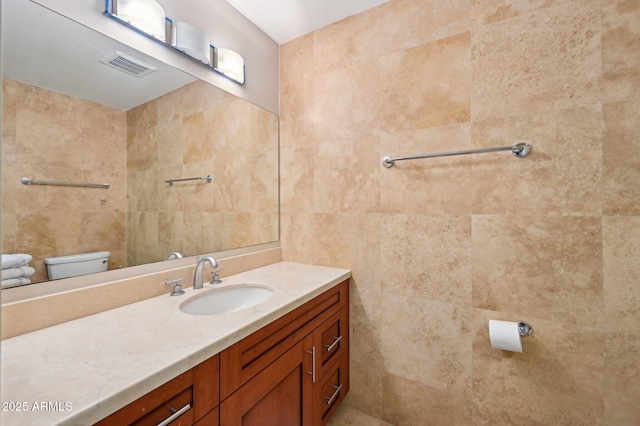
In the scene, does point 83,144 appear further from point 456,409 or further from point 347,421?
point 456,409

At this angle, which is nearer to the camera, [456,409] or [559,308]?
[559,308]

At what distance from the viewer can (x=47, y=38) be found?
110cm

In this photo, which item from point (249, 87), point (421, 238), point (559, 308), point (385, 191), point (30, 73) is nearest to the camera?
point (30, 73)

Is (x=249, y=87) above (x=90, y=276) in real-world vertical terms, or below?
above

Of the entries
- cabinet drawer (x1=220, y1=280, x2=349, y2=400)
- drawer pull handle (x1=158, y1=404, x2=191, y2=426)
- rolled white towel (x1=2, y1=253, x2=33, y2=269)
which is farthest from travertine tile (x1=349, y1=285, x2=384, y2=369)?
rolled white towel (x1=2, y1=253, x2=33, y2=269)

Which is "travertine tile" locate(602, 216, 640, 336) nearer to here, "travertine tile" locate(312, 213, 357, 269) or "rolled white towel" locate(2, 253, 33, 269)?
"travertine tile" locate(312, 213, 357, 269)

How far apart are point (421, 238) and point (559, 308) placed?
24.8 inches

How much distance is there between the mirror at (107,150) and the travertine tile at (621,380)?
180 centimetres

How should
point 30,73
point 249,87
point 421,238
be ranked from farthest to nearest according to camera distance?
point 249,87 → point 421,238 → point 30,73

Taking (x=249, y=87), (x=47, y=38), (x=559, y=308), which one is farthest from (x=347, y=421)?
(x=47, y=38)

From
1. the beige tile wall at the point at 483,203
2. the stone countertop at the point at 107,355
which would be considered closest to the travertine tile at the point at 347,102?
the beige tile wall at the point at 483,203

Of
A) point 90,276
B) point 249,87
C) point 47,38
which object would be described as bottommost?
point 90,276

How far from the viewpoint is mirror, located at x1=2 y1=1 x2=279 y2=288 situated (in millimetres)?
1043

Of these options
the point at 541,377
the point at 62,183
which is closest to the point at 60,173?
the point at 62,183
